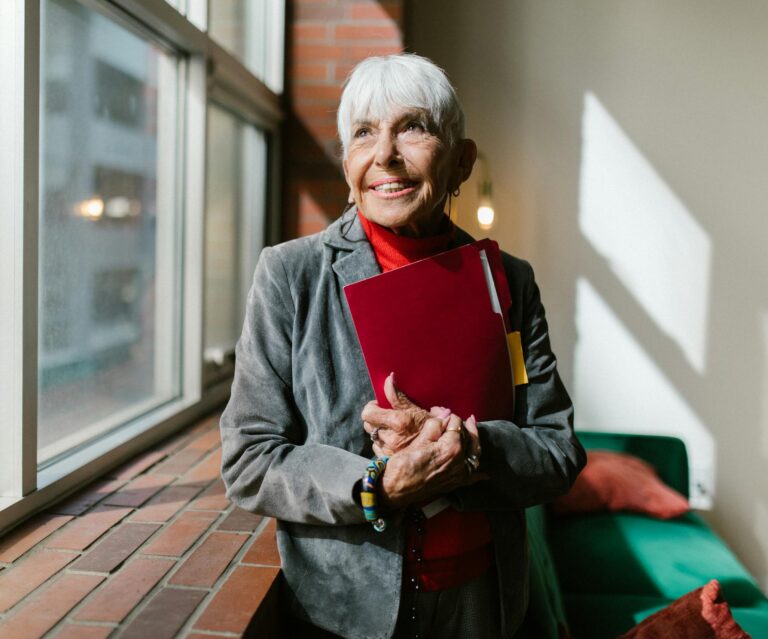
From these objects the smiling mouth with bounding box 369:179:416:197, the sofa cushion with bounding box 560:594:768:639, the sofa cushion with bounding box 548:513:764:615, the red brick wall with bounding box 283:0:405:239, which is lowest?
the sofa cushion with bounding box 560:594:768:639

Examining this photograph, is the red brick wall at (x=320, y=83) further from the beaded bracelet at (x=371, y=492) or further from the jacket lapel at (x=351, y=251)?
the beaded bracelet at (x=371, y=492)

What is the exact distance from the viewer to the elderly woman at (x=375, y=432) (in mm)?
1126

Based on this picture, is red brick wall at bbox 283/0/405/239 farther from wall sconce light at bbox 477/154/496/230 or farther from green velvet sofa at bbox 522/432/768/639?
green velvet sofa at bbox 522/432/768/639

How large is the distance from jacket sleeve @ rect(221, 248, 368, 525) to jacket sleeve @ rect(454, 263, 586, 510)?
0.69 ft

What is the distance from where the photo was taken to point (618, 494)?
9.91ft

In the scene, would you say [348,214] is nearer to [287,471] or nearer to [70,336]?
[287,471]

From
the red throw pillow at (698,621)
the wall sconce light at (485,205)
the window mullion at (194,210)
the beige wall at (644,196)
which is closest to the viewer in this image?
the red throw pillow at (698,621)

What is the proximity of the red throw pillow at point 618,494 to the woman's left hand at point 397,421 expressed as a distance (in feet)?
6.70

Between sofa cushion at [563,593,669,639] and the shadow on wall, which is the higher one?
the shadow on wall

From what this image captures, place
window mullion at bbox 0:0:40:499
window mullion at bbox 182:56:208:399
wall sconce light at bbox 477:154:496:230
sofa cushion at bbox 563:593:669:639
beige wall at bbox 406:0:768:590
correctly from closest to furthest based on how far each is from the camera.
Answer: window mullion at bbox 0:0:40:499
sofa cushion at bbox 563:593:669:639
window mullion at bbox 182:56:208:399
wall sconce light at bbox 477:154:496:230
beige wall at bbox 406:0:768:590

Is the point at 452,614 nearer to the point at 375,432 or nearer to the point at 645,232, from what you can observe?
the point at 375,432

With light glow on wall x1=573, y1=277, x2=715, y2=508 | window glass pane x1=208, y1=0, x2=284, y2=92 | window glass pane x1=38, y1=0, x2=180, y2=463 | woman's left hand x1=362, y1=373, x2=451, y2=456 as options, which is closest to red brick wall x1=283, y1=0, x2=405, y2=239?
window glass pane x1=208, y1=0, x2=284, y2=92

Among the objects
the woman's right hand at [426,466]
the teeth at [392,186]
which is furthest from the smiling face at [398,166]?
the woman's right hand at [426,466]

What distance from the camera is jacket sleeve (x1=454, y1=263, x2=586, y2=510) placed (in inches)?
45.1
